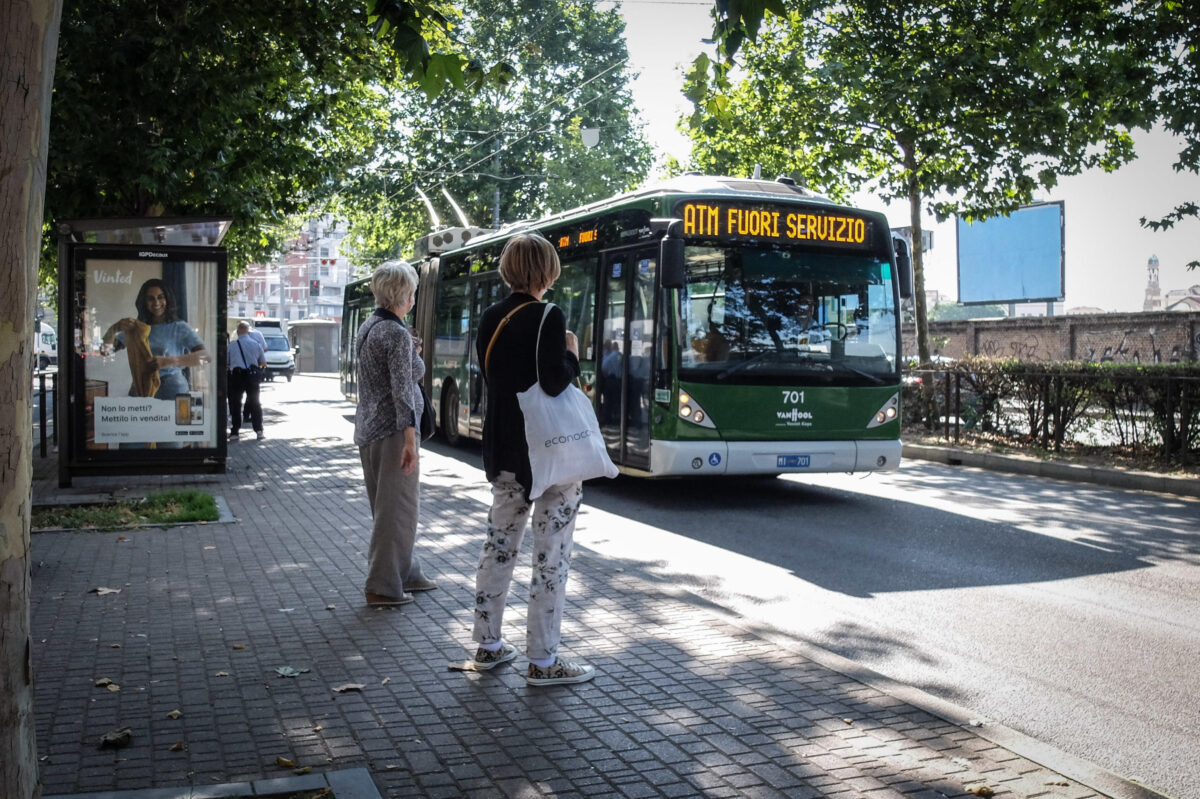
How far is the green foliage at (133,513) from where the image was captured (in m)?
9.89

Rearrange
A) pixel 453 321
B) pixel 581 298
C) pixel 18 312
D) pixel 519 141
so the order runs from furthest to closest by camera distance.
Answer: pixel 519 141 → pixel 453 321 → pixel 581 298 → pixel 18 312

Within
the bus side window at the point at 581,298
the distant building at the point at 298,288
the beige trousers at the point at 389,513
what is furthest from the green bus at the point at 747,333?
the distant building at the point at 298,288

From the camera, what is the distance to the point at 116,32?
1365 centimetres

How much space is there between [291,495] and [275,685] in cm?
724

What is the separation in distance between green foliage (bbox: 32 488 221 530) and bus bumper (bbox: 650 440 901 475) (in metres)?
4.11

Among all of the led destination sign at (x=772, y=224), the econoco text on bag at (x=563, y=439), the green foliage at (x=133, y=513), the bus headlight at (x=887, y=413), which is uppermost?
the led destination sign at (x=772, y=224)

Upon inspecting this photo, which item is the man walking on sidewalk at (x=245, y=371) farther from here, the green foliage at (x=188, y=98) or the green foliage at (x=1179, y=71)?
the green foliage at (x=1179, y=71)

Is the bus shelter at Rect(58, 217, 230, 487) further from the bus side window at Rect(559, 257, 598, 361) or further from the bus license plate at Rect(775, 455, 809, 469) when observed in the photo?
the bus license plate at Rect(775, 455, 809, 469)

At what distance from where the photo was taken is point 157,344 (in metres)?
12.6

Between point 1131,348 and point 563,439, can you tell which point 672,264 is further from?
point 1131,348

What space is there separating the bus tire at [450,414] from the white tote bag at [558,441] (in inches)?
527

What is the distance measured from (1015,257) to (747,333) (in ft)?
102

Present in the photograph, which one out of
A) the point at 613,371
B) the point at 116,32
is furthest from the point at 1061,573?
the point at 116,32

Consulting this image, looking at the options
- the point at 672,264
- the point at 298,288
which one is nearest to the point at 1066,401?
the point at 672,264
